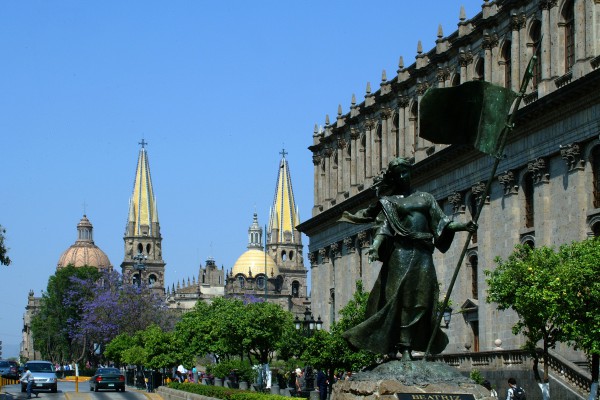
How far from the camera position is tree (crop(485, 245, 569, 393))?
33.2 meters

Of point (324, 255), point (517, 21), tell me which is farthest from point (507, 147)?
point (324, 255)

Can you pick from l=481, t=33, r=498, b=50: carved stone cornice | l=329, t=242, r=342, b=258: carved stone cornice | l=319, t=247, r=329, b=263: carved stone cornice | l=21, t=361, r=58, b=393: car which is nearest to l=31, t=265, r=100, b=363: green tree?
l=319, t=247, r=329, b=263: carved stone cornice

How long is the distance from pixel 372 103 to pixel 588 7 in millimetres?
27174

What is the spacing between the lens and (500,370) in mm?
41781

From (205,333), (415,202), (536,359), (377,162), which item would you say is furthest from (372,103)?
(415,202)

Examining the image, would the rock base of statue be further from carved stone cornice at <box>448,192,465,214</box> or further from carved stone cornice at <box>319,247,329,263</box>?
carved stone cornice at <box>319,247,329,263</box>

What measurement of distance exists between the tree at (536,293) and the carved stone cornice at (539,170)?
1075 cm

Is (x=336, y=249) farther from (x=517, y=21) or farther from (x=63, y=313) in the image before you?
(x=63, y=313)

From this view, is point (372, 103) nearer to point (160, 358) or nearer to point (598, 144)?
point (160, 358)

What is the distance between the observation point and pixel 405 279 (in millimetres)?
14688

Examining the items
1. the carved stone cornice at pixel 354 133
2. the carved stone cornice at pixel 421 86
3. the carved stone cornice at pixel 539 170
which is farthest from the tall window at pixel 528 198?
the carved stone cornice at pixel 354 133

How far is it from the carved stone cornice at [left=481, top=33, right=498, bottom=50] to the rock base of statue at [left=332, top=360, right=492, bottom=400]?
3974 centimetres

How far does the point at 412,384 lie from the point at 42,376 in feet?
161

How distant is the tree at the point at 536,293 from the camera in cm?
3325
